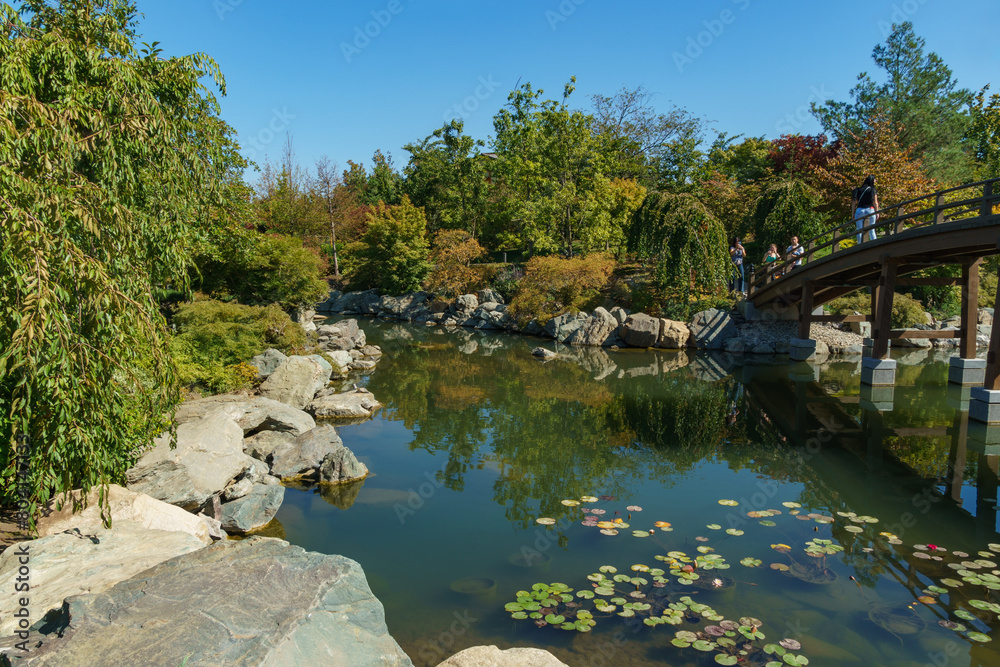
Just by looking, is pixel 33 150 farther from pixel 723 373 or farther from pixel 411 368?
pixel 723 373

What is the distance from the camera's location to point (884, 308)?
44.6ft

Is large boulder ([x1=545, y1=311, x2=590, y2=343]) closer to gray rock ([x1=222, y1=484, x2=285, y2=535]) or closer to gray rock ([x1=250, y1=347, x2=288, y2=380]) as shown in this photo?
gray rock ([x1=250, y1=347, x2=288, y2=380])

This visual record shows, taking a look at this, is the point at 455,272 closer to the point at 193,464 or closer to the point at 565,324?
the point at 565,324

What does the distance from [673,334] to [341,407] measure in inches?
487

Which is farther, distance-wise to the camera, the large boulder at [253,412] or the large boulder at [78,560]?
the large boulder at [253,412]

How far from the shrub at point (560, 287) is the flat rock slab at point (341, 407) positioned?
12218 mm

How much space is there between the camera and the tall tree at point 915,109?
2627 centimetres

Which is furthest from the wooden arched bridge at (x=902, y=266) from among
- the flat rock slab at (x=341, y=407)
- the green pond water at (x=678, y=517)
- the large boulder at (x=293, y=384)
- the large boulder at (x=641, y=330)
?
the large boulder at (x=293, y=384)

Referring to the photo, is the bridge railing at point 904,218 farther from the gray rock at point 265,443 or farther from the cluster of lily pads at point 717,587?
the gray rock at point 265,443

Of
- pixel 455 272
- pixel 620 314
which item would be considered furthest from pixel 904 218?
pixel 455 272

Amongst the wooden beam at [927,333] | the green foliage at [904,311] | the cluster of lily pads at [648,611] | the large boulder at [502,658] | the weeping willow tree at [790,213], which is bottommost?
the cluster of lily pads at [648,611]

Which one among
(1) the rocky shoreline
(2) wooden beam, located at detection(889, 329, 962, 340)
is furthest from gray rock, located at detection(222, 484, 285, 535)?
(1) the rocky shoreline

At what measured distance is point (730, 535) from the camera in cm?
648

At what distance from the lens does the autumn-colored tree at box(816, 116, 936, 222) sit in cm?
2198
